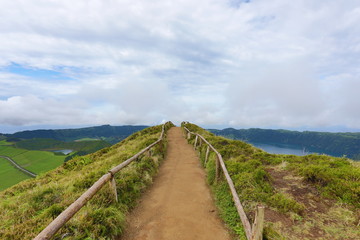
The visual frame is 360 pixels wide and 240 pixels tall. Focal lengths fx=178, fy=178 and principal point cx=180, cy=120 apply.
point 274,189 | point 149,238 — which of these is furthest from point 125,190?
point 274,189

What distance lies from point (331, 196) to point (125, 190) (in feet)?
23.7

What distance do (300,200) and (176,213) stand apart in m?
4.23

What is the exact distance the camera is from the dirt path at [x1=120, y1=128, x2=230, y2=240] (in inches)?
199

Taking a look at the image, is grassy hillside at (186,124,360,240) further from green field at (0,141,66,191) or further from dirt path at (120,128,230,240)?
green field at (0,141,66,191)

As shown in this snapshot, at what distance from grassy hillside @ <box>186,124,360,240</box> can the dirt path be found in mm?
508

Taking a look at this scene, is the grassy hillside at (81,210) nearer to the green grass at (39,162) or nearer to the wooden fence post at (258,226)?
the wooden fence post at (258,226)

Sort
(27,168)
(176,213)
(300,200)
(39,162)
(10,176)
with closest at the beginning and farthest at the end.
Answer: (300,200) → (176,213) → (10,176) → (27,168) → (39,162)

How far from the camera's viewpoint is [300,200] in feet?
19.7

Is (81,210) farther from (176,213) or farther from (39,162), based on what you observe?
(39,162)

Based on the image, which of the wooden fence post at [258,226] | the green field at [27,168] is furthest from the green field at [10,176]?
the wooden fence post at [258,226]

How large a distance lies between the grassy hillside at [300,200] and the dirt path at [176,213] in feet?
1.67

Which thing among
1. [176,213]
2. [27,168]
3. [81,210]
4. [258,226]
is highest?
[258,226]

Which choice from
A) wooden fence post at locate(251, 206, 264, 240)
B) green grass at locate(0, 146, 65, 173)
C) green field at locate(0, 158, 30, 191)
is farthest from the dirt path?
green grass at locate(0, 146, 65, 173)

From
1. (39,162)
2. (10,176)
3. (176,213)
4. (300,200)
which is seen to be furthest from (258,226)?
(39,162)
